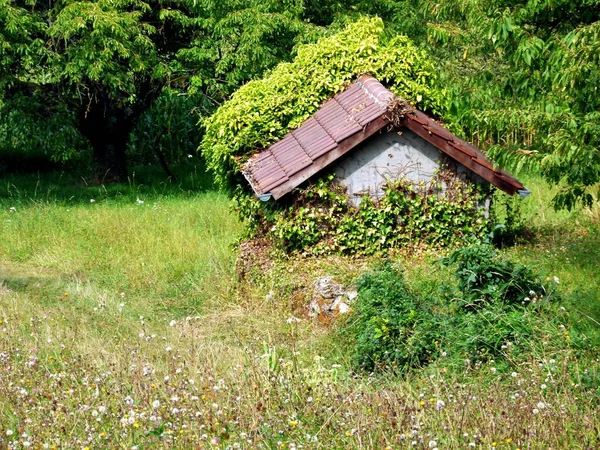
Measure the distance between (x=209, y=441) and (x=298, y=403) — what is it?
947 millimetres

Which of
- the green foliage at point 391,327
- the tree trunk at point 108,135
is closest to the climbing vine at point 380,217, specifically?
the green foliage at point 391,327

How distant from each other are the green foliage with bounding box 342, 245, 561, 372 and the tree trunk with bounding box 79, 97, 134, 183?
1455cm

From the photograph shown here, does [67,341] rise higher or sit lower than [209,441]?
lower

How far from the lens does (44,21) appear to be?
68.7 ft

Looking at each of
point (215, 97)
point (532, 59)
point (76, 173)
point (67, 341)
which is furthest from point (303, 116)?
point (76, 173)

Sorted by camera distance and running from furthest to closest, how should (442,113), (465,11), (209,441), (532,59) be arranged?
(442,113), (465,11), (532,59), (209,441)

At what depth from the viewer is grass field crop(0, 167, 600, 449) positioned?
228 inches

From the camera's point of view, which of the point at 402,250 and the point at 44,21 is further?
the point at 44,21

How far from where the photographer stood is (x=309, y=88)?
13.5 m

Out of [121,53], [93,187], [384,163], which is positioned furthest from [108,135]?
[384,163]

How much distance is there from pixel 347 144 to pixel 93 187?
474 inches

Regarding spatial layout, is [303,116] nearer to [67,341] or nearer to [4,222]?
[67,341]

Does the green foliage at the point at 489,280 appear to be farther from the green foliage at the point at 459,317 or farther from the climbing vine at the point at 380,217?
the climbing vine at the point at 380,217

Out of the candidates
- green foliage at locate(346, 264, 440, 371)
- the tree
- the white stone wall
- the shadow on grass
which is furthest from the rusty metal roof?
the shadow on grass
